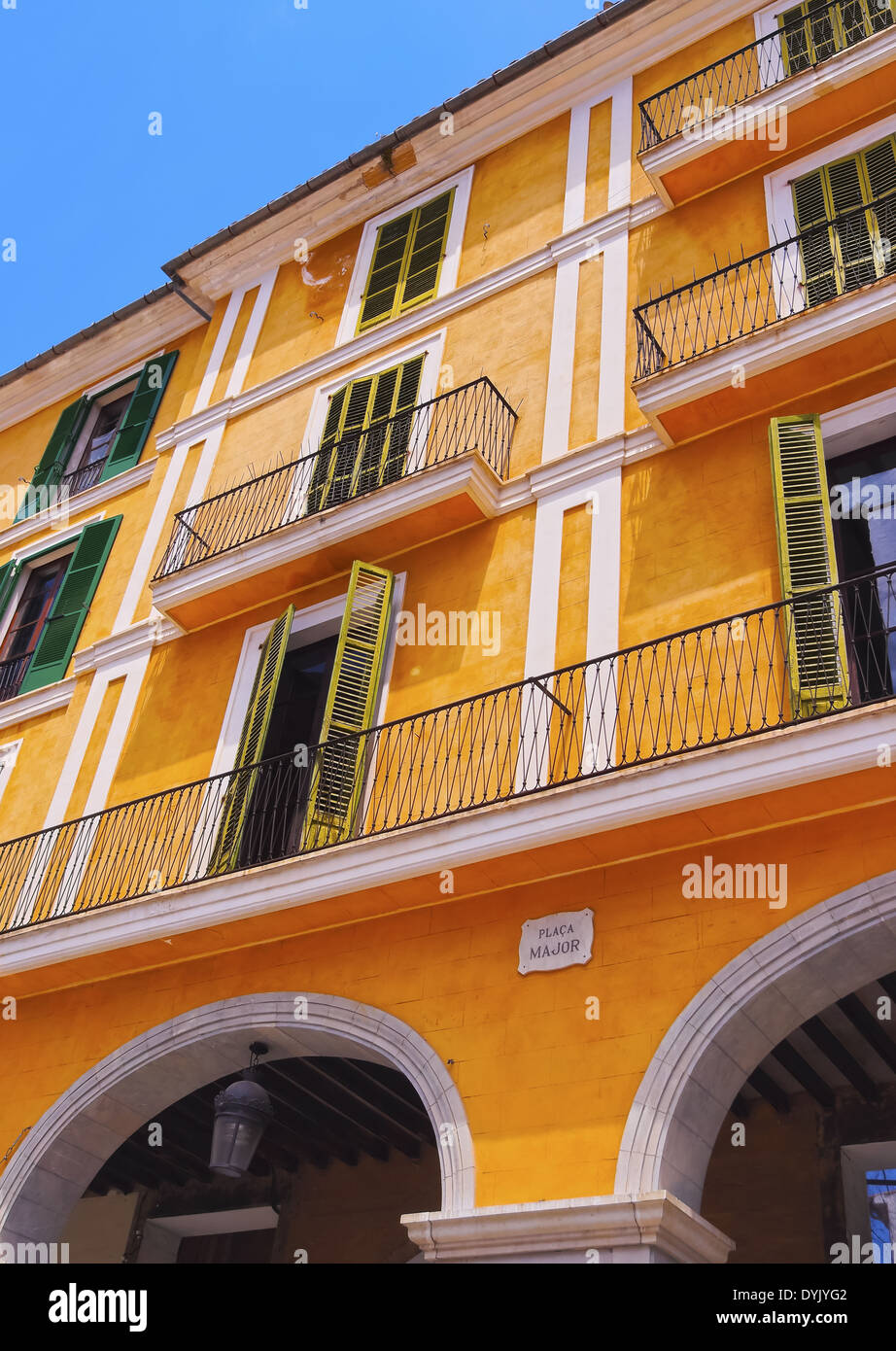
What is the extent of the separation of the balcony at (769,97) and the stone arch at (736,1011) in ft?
22.7

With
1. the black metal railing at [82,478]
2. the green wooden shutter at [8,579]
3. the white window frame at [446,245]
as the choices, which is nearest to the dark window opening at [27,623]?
the green wooden shutter at [8,579]

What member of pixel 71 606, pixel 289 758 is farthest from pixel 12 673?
pixel 289 758

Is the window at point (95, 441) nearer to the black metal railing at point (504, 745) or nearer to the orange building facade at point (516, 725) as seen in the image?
the orange building facade at point (516, 725)

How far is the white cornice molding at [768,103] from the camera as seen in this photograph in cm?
1014

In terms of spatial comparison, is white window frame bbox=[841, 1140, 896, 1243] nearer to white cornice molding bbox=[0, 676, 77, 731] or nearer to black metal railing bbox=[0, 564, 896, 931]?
black metal railing bbox=[0, 564, 896, 931]

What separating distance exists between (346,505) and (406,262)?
Result: 13.4 ft

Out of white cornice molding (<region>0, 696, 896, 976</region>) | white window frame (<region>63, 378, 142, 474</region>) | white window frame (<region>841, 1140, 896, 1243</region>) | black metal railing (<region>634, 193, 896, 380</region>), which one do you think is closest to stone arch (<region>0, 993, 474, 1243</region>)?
white cornice molding (<region>0, 696, 896, 976</region>)

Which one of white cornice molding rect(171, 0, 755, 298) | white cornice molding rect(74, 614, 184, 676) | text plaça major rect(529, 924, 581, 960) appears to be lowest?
text plaça major rect(529, 924, 581, 960)

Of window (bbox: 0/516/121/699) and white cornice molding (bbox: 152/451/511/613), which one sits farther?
window (bbox: 0/516/121/699)

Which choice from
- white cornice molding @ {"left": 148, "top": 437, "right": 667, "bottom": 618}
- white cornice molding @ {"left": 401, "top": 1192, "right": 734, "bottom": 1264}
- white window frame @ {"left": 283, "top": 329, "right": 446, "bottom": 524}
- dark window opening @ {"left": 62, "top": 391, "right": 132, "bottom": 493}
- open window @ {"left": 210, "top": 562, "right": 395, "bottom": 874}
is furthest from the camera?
dark window opening @ {"left": 62, "top": 391, "right": 132, "bottom": 493}

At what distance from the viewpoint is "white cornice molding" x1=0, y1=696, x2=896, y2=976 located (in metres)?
6.83

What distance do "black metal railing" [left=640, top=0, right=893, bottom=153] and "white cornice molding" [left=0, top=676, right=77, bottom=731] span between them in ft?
25.5

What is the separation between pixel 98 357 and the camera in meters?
16.7
